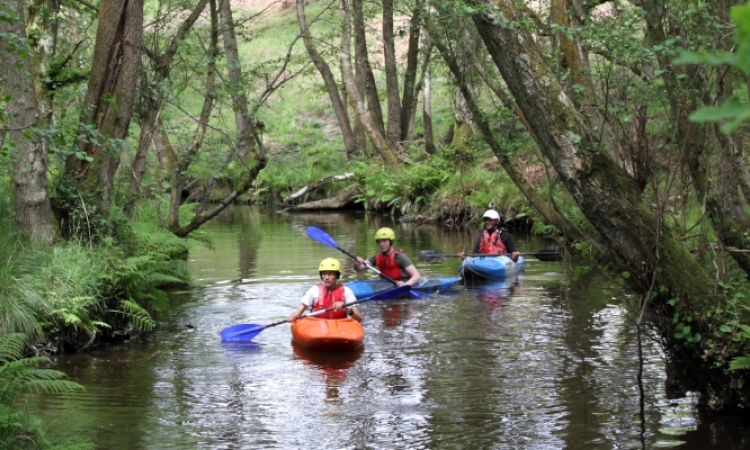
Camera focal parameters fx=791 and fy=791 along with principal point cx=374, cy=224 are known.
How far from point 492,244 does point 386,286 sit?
9.04ft

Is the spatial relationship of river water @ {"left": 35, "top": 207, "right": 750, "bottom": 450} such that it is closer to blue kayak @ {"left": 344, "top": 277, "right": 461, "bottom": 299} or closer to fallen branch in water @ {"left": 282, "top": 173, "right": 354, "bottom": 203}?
blue kayak @ {"left": 344, "top": 277, "right": 461, "bottom": 299}

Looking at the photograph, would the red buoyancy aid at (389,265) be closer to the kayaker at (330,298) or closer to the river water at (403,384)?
the river water at (403,384)

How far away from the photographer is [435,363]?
753 centimetres

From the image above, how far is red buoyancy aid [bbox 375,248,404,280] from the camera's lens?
1156 cm

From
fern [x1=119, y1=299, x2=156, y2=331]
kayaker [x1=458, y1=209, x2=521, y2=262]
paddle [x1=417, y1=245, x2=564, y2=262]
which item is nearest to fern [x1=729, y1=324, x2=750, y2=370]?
fern [x1=119, y1=299, x2=156, y2=331]

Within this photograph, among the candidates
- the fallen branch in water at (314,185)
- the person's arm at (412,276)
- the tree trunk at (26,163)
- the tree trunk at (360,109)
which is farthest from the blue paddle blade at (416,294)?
the fallen branch in water at (314,185)

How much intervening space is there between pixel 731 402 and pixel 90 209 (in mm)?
6667

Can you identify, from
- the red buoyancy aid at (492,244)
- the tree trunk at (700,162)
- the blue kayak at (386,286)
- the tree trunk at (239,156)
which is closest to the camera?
the tree trunk at (700,162)

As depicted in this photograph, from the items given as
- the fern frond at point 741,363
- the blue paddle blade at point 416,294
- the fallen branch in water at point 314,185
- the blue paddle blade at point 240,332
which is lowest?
the blue paddle blade at point 240,332

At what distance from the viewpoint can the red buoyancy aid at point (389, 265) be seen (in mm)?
11562

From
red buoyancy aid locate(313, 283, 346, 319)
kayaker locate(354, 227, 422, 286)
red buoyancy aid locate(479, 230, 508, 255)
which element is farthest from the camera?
red buoyancy aid locate(479, 230, 508, 255)

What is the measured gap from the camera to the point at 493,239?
1327cm

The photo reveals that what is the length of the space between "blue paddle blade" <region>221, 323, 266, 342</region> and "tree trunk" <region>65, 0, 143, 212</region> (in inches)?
80.6

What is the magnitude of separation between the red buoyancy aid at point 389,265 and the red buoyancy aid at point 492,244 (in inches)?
86.5
